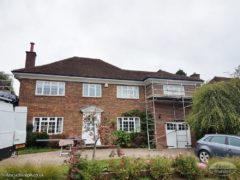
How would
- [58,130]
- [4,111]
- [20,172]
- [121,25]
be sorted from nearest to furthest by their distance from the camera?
[20,172]
[4,111]
[121,25]
[58,130]

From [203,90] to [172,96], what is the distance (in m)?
3.88

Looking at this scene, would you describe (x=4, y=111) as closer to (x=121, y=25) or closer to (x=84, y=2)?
(x=84, y=2)

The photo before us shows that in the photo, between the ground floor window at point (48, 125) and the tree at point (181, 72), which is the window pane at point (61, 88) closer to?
the ground floor window at point (48, 125)

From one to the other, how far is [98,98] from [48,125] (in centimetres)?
492

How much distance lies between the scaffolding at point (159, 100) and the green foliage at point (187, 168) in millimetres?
10579

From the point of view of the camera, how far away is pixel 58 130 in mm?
16250

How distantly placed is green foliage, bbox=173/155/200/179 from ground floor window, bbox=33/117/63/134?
1198 cm

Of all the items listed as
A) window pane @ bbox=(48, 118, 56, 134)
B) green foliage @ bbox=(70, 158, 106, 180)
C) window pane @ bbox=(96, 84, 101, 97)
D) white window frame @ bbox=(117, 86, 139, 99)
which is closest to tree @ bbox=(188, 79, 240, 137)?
white window frame @ bbox=(117, 86, 139, 99)

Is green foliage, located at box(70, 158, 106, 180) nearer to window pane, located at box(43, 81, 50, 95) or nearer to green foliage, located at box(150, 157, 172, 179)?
green foliage, located at box(150, 157, 172, 179)

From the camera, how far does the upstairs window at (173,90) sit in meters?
19.1

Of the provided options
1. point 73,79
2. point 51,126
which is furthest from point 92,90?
point 51,126

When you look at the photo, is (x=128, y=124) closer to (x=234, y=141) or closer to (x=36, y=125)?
(x=36, y=125)

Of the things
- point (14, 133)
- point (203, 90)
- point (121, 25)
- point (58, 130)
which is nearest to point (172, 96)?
point (203, 90)

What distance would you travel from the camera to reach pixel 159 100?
18.6 m
